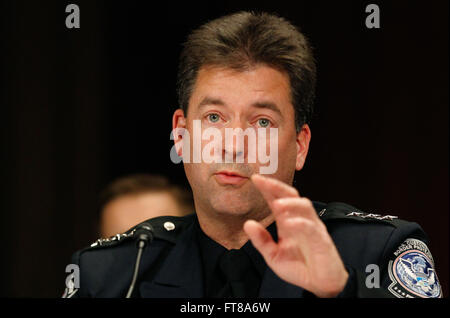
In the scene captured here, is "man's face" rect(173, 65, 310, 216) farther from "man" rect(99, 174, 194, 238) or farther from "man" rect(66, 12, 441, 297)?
"man" rect(99, 174, 194, 238)

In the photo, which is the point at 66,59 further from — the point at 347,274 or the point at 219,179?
the point at 347,274

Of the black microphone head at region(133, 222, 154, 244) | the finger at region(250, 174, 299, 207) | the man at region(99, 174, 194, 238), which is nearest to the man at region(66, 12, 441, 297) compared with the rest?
the black microphone head at region(133, 222, 154, 244)

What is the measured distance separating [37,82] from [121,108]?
1.58 ft

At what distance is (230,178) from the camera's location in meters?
1.67

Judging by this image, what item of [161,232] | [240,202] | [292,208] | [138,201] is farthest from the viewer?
[138,201]

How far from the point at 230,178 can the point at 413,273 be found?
0.49 meters

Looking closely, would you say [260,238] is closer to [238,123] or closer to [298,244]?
[298,244]

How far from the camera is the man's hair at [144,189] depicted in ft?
10.8

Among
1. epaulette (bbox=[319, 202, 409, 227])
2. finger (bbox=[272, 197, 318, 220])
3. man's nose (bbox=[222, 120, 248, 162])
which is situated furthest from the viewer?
epaulette (bbox=[319, 202, 409, 227])

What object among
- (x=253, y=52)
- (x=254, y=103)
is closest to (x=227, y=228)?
(x=254, y=103)

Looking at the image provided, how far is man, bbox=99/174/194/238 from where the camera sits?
10.5ft

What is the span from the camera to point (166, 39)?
3777mm

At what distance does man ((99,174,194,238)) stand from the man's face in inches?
56.5

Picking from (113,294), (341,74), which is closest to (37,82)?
(341,74)
